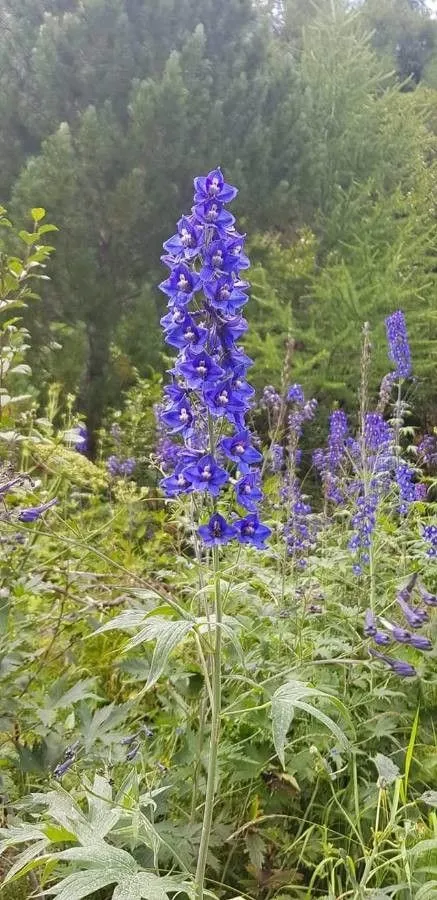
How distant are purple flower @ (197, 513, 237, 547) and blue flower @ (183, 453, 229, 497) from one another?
6 centimetres

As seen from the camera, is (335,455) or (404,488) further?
(335,455)

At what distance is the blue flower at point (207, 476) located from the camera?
53.7 inches

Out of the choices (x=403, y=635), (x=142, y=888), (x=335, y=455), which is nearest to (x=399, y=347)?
(x=335, y=455)

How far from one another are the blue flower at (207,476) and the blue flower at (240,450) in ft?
0.22

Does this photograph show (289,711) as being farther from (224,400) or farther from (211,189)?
(211,189)

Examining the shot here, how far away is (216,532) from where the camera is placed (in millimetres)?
1381

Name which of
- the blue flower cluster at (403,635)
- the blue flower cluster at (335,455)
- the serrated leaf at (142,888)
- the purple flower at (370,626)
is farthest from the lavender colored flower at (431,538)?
the serrated leaf at (142,888)

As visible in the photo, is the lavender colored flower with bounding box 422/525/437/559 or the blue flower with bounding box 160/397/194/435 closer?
the blue flower with bounding box 160/397/194/435

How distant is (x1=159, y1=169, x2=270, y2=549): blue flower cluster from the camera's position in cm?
136

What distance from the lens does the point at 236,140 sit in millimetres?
9023

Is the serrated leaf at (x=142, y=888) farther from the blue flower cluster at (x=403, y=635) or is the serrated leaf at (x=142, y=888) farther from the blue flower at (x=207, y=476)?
the blue flower cluster at (x=403, y=635)

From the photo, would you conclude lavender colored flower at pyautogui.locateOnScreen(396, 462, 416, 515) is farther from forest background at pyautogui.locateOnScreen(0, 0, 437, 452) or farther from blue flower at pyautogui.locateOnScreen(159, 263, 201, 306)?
forest background at pyautogui.locateOnScreen(0, 0, 437, 452)

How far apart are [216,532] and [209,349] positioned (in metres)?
0.37

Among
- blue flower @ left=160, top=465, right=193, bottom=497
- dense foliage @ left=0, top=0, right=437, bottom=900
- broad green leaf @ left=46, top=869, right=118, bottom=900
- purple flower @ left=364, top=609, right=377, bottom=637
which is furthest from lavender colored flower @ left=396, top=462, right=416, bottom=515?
broad green leaf @ left=46, top=869, right=118, bottom=900
